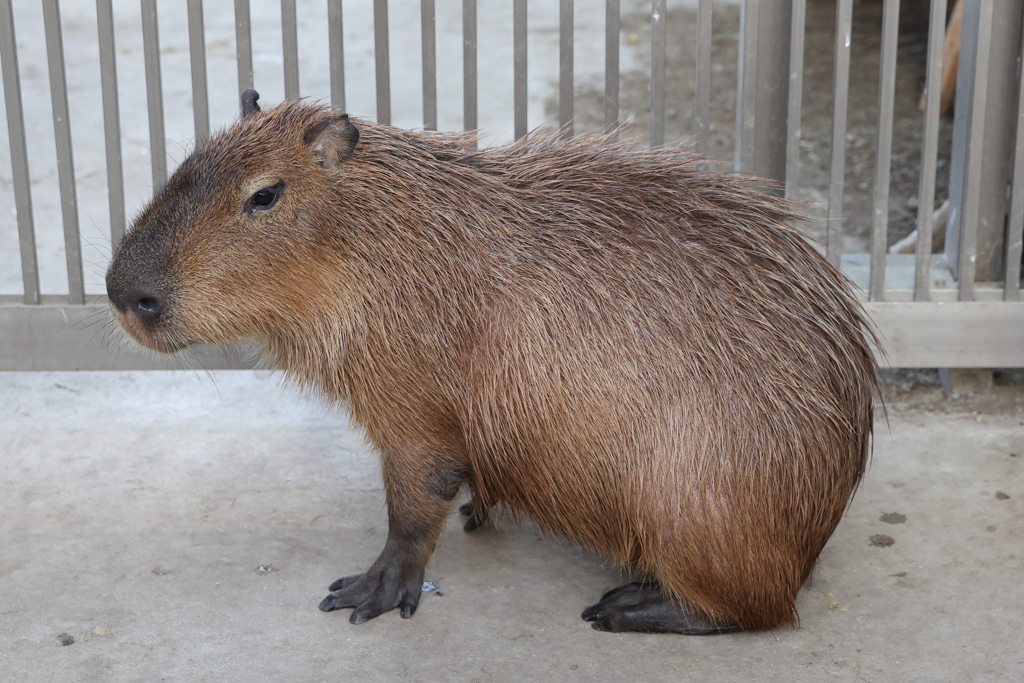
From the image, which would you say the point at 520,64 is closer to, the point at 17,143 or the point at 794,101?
the point at 794,101

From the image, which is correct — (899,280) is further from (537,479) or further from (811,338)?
(537,479)

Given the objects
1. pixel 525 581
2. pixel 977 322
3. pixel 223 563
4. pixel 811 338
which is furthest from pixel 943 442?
pixel 223 563

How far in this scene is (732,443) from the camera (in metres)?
2.48

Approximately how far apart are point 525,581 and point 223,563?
0.81 metres

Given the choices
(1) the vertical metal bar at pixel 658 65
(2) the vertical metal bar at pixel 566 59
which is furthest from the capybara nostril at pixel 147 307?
(1) the vertical metal bar at pixel 658 65

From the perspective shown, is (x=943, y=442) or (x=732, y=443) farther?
(x=943, y=442)

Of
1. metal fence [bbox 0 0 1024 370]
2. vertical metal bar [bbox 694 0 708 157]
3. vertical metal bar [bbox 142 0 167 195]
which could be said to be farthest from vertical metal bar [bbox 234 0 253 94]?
vertical metal bar [bbox 694 0 708 157]

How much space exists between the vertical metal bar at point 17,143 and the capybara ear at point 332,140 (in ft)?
4.68

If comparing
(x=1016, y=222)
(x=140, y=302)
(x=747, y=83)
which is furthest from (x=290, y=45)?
(x=1016, y=222)

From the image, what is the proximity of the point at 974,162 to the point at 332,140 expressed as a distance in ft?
6.98

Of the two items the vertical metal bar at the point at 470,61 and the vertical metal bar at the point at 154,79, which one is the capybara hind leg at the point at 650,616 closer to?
the vertical metal bar at the point at 470,61

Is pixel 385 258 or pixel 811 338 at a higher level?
pixel 385 258

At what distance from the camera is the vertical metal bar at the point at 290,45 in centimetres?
347

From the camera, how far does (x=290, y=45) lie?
11.5ft
